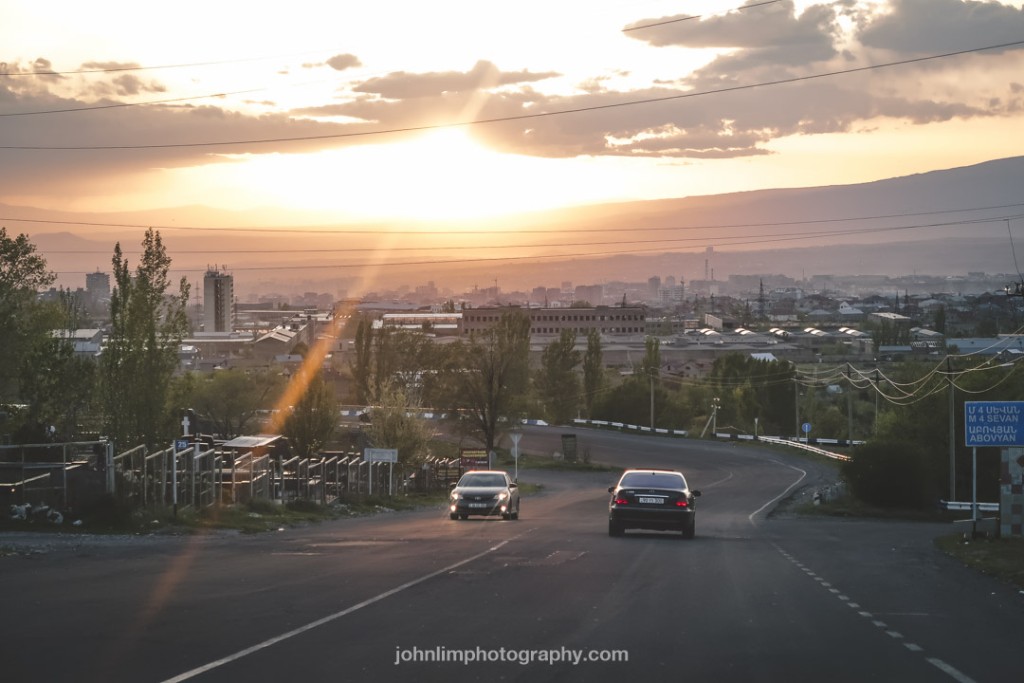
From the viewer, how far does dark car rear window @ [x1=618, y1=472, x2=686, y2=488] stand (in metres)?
28.7

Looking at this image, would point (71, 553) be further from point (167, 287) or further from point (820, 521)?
point (820, 521)

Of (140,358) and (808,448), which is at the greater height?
(140,358)

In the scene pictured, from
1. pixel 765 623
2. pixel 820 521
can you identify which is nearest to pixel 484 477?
pixel 820 521

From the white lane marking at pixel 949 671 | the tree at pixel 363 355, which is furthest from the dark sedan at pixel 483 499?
the tree at pixel 363 355

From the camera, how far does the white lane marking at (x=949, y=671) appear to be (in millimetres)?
10516

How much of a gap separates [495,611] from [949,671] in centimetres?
533

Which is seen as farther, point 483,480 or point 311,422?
point 311,422

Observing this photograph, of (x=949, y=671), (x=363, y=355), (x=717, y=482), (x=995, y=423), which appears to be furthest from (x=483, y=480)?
(x=363, y=355)

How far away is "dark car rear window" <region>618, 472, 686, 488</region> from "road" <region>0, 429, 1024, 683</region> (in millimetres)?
1731

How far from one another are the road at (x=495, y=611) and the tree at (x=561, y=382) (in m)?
94.7

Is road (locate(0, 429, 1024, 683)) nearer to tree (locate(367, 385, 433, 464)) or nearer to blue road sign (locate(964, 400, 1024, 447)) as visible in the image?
blue road sign (locate(964, 400, 1024, 447))

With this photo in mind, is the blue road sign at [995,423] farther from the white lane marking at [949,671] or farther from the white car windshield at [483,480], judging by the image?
the white lane marking at [949,671]

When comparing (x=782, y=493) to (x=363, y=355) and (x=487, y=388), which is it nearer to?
(x=487, y=388)

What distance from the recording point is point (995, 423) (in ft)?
90.3
